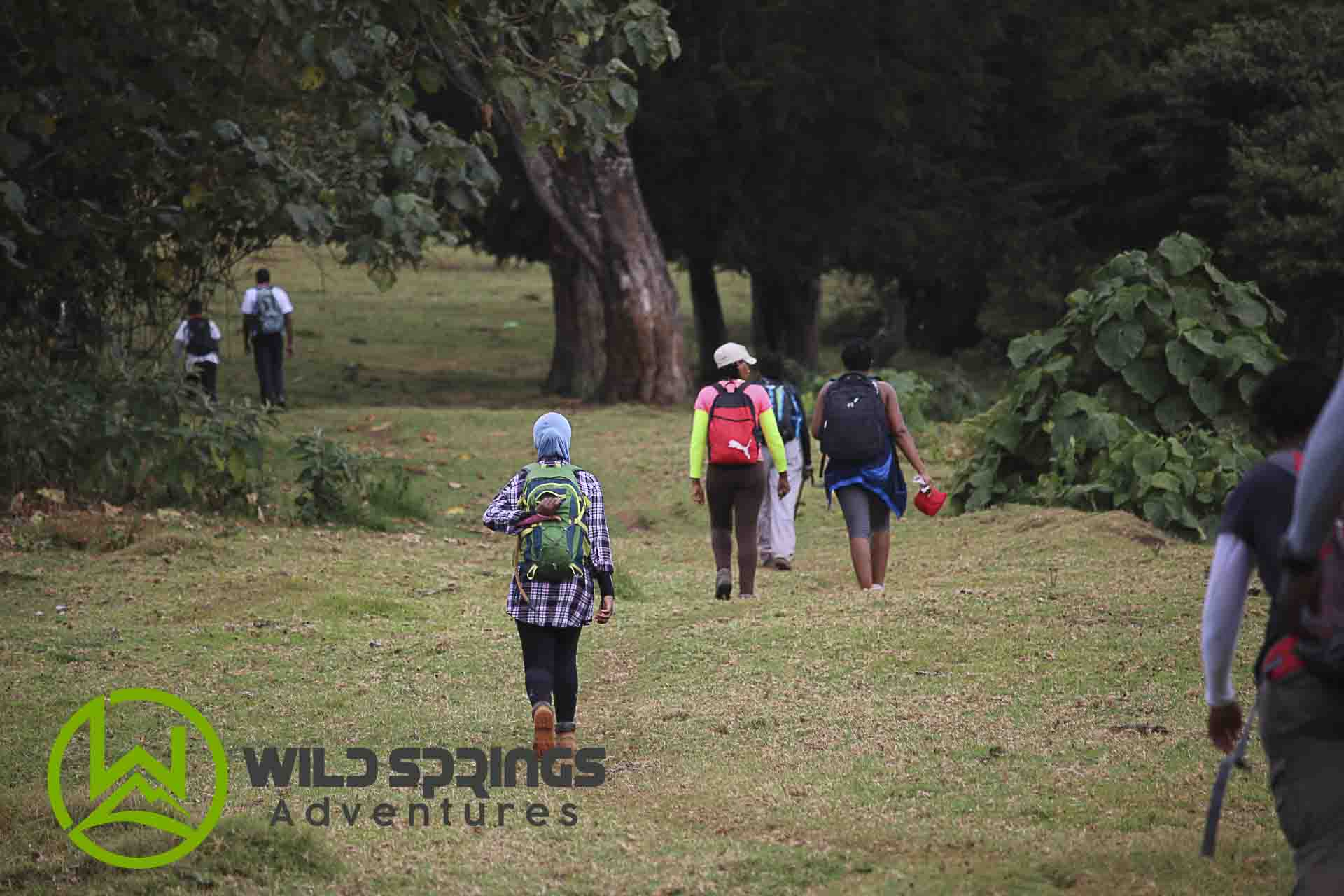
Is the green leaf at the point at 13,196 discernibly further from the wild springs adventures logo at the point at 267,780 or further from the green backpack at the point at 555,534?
the green backpack at the point at 555,534

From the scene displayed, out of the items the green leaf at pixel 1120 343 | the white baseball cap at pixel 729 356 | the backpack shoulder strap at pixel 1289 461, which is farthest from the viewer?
the green leaf at pixel 1120 343

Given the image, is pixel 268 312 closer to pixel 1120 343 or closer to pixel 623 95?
pixel 1120 343

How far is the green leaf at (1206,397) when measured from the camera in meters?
14.8

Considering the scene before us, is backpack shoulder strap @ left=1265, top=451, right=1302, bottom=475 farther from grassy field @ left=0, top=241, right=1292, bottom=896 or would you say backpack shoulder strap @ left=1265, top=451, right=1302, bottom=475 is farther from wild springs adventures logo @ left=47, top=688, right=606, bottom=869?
wild springs adventures logo @ left=47, top=688, right=606, bottom=869

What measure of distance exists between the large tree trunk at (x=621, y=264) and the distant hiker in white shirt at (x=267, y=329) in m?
4.12

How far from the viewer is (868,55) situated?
27344 millimetres

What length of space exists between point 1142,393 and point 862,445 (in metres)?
4.77

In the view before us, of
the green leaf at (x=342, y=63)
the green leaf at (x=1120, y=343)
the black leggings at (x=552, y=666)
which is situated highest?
the green leaf at (x=342, y=63)

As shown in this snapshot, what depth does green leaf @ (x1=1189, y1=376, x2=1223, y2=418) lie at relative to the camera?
48.4 ft

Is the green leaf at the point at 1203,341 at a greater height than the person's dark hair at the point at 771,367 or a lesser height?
greater

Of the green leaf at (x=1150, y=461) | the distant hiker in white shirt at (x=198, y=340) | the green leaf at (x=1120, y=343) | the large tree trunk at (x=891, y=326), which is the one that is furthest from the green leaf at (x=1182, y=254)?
the large tree trunk at (x=891, y=326)

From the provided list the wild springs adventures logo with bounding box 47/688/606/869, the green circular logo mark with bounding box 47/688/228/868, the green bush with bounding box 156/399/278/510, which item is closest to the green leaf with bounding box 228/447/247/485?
the green bush with bounding box 156/399/278/510

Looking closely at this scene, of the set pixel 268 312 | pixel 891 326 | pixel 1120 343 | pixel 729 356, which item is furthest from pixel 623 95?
pixel 891 326

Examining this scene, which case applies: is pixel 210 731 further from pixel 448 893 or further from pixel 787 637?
pixel 787 637
